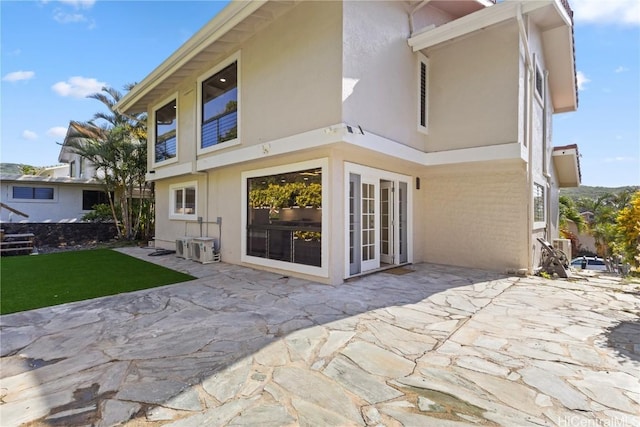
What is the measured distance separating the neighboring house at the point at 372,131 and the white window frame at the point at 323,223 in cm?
4

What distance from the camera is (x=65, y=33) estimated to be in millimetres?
12164

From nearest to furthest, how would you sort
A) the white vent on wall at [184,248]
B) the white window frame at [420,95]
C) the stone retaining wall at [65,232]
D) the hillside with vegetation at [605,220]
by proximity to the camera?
the white window frame at [420,95]
the white vent on wall at [184,248]
the hillside with vegetation at [605,220]
the stone retaining wall at [65,232]

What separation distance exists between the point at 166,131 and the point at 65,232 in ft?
30.9

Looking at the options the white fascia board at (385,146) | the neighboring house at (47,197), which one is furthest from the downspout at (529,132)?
the neighboring house at (47,197)

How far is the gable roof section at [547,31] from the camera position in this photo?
299 inches

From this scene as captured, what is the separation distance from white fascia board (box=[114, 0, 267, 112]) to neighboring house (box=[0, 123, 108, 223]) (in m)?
8.39

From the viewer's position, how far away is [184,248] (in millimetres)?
11328

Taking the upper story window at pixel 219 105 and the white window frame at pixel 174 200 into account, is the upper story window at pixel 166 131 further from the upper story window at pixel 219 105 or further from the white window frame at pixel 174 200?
the upper story window at pixel 219 105

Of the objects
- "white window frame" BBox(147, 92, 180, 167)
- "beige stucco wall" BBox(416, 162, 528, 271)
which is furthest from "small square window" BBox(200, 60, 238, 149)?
"beige stucco wall" BBox(416, 162, 528, 271)

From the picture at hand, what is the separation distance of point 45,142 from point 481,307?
3020cm

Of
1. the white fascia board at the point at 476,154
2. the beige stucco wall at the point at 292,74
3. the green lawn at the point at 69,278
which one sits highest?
the beige stucco wall at the point at 292,74

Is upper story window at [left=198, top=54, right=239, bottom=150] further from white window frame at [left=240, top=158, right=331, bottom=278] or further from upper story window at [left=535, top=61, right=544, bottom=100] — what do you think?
upper story window at [left=535, top=61, right=544, bottom=100]

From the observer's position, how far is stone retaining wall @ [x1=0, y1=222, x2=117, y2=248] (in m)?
16.1

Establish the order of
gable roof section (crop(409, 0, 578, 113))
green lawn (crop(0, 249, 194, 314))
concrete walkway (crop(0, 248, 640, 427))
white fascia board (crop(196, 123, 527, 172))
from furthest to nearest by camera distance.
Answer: gable roof section (crop(409, 0, 578, 113)), white fascia board (crop(196, 123, 527, 172)), green lawn (crop(0, 249, 194, 314)), concrete walkway (crop(0, 248, 640, 427))
